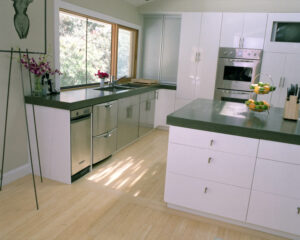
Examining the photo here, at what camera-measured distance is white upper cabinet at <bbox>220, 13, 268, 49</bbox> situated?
4281 mm

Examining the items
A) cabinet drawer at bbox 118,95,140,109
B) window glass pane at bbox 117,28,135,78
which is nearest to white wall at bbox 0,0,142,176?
cabinet drawer at bbox 118,95,140,109

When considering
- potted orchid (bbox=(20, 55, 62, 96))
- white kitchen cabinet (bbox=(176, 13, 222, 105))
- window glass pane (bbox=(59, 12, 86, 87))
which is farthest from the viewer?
white kitchen cabinet (bbox=(176, 13, 222, 105))

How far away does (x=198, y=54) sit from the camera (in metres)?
4.68

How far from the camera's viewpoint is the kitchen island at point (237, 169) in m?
2.03

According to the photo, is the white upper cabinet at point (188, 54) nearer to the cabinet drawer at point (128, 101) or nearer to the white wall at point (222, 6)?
the white wall at point (222, 6)

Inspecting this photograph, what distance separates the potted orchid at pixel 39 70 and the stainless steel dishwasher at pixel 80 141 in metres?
0.51

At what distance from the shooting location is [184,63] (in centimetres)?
481

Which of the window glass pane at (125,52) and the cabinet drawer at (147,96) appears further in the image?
the window glass pane at (125,52)

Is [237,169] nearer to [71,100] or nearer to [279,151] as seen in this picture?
[279,151]

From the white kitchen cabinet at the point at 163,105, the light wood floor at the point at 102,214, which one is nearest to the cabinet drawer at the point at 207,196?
the light wood floor at the point at 102,214

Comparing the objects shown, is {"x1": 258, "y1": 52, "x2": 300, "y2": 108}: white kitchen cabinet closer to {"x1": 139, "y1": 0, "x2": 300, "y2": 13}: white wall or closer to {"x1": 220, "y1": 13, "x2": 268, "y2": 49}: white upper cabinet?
{"x1": 220, "y1": 13, "x2": 268, "y2": 49}: white upper cabinet

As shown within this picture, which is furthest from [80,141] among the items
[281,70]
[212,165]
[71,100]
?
[281,70]

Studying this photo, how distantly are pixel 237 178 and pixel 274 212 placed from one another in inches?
15.3

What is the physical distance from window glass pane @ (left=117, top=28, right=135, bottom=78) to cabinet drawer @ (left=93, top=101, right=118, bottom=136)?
1554mm
